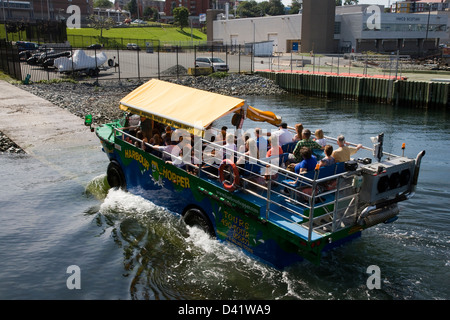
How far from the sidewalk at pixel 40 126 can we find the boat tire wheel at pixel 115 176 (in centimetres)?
484

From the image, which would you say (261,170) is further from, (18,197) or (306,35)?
(306,35)

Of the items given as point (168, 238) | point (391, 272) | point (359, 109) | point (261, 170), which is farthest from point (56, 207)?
point (359, 109)

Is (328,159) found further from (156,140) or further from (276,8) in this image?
(276,8)

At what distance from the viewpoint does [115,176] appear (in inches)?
480

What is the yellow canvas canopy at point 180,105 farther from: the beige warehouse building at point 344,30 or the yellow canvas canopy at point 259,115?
the beige warehouse building at point 344,30

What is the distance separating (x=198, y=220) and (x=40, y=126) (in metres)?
13.2

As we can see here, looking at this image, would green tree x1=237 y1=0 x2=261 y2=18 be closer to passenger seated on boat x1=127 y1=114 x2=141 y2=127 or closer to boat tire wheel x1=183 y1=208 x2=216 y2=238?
passenger seated on boat x1=127 y1=114 x2=141 y2=127

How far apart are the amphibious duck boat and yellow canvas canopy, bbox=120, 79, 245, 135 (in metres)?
0.03

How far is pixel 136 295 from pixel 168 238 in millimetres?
2106

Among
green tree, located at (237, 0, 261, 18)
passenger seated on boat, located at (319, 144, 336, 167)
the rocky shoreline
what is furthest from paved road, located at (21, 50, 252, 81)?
green tree, located at (237, 0, 261, 18)

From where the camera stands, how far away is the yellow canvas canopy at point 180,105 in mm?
8805

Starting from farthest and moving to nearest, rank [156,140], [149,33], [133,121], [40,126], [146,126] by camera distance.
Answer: [149,33] → [40,126] → [133,121] → [146,126] → [156,140]

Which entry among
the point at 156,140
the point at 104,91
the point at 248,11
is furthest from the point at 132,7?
the point at 156,140

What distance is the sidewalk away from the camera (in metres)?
17.1
